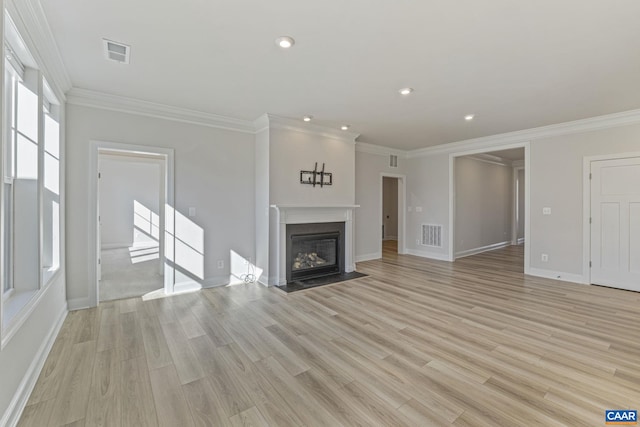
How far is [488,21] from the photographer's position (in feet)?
7.14

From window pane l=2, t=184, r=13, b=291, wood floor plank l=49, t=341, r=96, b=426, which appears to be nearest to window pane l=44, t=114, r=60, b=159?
window pane l=2, t=184, r=13, b=291

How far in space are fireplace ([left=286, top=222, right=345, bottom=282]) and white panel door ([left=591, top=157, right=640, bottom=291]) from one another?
4176 millimetres

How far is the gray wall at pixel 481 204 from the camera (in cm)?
702

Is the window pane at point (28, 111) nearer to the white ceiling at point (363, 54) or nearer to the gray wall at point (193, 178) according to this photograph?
the white ceiling at point (363, 54)

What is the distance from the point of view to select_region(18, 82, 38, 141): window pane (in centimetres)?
228

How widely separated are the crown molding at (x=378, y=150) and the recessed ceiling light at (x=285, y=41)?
3985 millimetres

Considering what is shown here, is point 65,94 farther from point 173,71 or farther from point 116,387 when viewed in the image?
point 116,387

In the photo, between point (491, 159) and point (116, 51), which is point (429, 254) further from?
point (116, 51)

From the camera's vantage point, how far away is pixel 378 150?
6.76m

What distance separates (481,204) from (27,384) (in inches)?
343

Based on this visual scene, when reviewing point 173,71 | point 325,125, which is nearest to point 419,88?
point 325,125

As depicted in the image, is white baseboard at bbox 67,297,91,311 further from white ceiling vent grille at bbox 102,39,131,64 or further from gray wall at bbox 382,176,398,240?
gray wall at bbox 382,176,398,240

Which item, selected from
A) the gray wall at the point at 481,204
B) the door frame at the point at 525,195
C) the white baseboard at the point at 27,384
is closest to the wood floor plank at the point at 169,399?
the white baseboard at the point at 27,384

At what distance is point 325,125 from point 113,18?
10.8 ft
